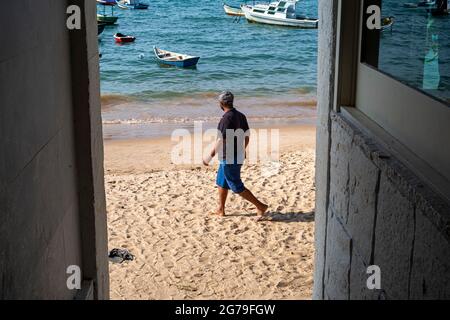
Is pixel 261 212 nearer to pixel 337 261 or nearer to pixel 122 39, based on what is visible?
pixel 337 261

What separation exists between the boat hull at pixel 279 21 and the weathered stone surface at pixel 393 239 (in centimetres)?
3632

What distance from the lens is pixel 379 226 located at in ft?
8.45

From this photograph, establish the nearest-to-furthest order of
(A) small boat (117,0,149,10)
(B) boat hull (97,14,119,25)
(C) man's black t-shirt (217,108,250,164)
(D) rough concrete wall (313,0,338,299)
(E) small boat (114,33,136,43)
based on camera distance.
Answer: (D) rough concrete wall (313,0,338,299) < (C) man's black t-shirt (217,108,250,164) < (E) small boat (114,33,136,43) < (B) boat hull (97,14,119,25) < (A) small boat (117,0,149,10)

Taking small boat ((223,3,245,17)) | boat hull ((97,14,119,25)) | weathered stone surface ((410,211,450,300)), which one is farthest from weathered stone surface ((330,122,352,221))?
small boat ((223,3,245,17))

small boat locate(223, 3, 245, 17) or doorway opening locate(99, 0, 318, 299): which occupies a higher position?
small boat locate(223, 3, 245, 17)

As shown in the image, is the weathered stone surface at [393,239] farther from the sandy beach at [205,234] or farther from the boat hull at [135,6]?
the boat hull at [135,6]

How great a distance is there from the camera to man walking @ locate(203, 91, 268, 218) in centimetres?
702

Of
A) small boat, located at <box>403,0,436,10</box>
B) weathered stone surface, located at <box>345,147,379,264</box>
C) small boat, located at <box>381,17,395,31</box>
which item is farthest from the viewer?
small boat, located at <box>381,17,395,31</box>

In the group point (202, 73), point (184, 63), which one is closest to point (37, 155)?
point (184, 63)

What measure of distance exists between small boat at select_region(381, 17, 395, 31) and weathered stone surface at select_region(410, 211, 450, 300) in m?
1.17

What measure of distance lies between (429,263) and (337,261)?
1508mm

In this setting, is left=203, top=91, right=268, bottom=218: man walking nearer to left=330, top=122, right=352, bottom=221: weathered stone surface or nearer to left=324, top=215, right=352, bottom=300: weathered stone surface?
left=324, top=215, right=352, bottom=300: weathered stone surface

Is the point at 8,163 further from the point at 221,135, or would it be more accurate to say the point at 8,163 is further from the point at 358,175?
the point at 221,135

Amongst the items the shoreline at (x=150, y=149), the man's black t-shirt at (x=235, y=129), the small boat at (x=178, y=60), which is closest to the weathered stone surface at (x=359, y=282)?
the man's black t-shirt at (x=235, y=129)
